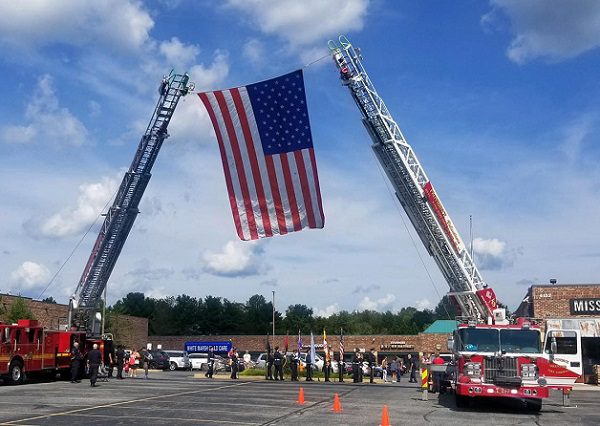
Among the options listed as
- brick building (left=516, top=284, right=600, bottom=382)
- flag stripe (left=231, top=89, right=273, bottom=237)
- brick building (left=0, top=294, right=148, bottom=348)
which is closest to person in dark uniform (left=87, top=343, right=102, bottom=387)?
flag stripe (left=231, top=89, right=273, bottom=237)

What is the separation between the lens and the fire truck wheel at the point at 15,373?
26.1m

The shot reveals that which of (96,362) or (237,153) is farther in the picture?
(96,362)

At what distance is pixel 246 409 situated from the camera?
17031 millimetres

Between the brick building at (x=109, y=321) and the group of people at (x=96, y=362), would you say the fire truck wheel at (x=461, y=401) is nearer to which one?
the group of people at (x=96, y=362)

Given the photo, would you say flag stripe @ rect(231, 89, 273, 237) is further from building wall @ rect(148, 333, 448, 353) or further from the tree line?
the tree line

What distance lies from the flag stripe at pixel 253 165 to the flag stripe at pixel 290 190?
0.72m

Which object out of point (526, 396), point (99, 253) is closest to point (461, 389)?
point (526, 396)

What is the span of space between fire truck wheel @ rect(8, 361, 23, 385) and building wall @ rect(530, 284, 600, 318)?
2537 centimetres

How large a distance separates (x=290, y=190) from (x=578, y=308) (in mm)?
22839

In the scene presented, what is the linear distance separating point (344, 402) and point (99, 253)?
19.9 metres

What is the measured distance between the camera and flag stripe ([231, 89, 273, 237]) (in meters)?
21.2

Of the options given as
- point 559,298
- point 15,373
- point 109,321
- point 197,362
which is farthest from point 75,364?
point 109,321

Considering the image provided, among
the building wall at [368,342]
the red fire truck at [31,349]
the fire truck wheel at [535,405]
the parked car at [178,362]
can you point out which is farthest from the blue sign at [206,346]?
the fire truck wheel at [535,405]

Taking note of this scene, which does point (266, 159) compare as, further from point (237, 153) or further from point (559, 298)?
point (559, 298)
